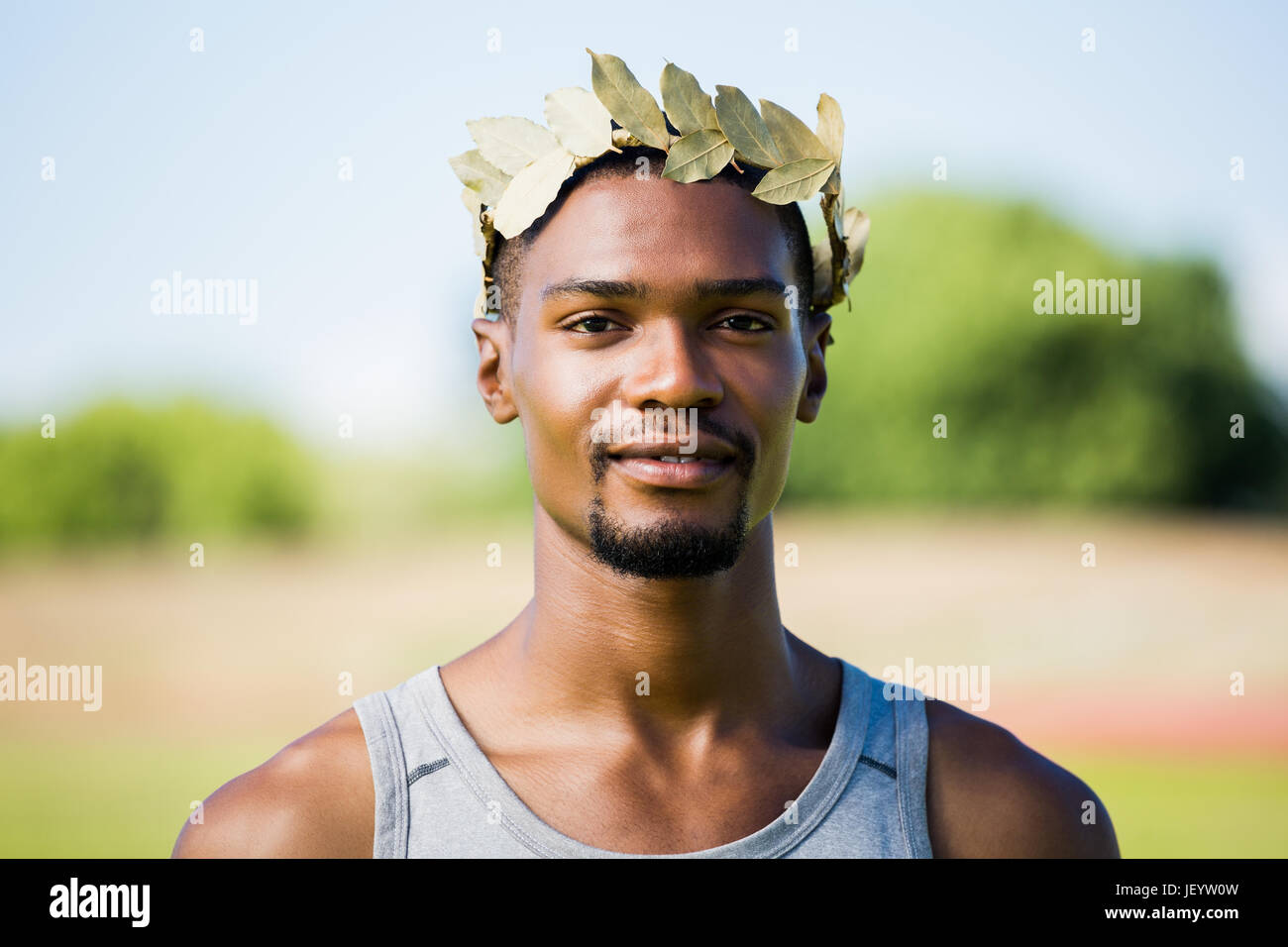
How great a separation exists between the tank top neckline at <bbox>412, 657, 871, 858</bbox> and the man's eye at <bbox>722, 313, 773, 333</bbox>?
1.07m

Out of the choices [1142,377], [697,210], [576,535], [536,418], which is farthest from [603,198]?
[1142,377]

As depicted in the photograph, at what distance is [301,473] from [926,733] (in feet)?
124

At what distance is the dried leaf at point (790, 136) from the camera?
329cm

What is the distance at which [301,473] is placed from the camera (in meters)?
39.2

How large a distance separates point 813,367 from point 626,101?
937 mm

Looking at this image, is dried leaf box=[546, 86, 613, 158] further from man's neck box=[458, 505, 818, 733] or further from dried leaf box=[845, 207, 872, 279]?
man's neck box=[458, 505, 818, 733]

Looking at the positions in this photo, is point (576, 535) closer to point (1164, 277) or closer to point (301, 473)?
point (301, 473)

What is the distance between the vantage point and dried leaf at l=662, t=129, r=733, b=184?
314 cm

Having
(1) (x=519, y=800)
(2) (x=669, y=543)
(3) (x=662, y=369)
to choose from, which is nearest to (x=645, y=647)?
(2) (x=669, y=543)

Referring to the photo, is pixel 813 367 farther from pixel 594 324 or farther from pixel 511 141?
pixel 511 141

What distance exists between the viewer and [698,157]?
3.17 metres

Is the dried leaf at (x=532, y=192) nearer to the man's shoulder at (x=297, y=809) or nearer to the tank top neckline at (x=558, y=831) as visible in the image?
the tank top neckline at (x=558, y=831)

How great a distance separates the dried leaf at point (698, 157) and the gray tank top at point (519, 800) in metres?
1.51

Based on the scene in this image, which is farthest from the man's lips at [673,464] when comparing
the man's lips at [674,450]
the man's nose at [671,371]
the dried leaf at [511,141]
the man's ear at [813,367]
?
the dried leaf at [511,141]
